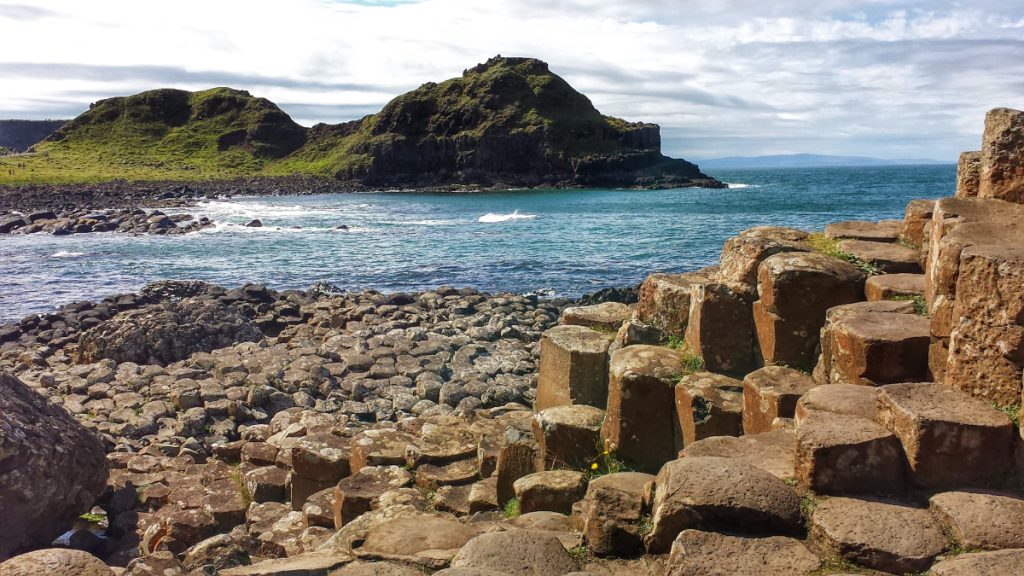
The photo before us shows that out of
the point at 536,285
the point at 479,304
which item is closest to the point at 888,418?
the point at 479,304

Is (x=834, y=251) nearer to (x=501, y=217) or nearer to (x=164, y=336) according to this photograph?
(x=164, y=336)

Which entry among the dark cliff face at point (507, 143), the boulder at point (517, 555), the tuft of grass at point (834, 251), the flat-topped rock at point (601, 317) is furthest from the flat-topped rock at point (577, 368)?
the dark cliff face at point (507, 143)

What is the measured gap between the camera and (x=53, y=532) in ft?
27.3

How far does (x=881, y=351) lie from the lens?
18.5 feet

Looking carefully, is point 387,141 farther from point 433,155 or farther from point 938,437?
point 938,437

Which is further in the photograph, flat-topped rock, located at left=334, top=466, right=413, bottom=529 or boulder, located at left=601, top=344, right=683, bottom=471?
flat-topped rock, located at left=334, top=466, right=413, bottom=529

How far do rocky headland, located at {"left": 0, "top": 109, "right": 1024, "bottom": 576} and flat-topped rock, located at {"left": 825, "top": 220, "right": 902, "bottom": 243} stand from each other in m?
0.05

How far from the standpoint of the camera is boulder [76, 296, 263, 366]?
16.8 meters

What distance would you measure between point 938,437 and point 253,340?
1619cm

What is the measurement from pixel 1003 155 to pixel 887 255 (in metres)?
1.46

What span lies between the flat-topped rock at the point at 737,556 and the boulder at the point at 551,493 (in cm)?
232

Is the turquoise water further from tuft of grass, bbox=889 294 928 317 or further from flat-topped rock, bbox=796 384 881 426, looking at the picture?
flat-topped rock, bbox=796 384 881 426

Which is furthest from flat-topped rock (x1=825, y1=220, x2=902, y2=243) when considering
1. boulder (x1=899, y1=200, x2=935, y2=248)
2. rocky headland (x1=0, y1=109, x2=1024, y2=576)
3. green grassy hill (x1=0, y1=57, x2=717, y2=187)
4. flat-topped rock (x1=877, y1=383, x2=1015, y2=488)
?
green grassy hill (x1=0, y1=57, x2=717, y2=187)

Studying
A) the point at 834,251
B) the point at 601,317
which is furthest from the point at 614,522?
the point at 601,317
